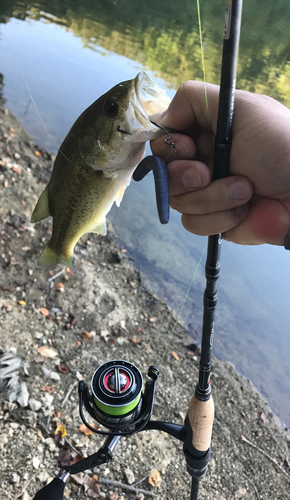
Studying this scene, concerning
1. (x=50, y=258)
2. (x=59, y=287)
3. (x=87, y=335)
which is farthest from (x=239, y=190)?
(x=59, y=287)

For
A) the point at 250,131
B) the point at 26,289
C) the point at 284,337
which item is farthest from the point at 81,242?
the point at 250,131

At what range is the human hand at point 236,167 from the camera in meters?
1.38

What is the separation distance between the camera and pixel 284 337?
4.88 metres

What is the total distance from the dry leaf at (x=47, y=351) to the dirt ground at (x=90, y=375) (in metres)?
0.01

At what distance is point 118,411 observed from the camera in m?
1.60

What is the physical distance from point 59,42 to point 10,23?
1.22ft

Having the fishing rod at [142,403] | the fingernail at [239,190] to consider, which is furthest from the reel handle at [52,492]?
the fingernail at [239,190]

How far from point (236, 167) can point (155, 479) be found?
237 cm

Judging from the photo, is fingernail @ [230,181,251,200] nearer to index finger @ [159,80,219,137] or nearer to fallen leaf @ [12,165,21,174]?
index finger @ [159,80,219,137]

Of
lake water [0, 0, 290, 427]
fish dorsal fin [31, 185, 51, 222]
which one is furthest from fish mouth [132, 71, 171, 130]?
lake water [0, 0, 290, 427]

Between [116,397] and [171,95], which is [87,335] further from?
[171,95]

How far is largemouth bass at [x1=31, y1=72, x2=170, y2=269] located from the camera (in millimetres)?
1349

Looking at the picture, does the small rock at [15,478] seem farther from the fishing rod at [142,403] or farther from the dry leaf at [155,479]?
the dry leaf at [155,479]

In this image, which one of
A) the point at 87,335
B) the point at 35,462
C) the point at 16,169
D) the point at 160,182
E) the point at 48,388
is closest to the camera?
the point at 160,182
